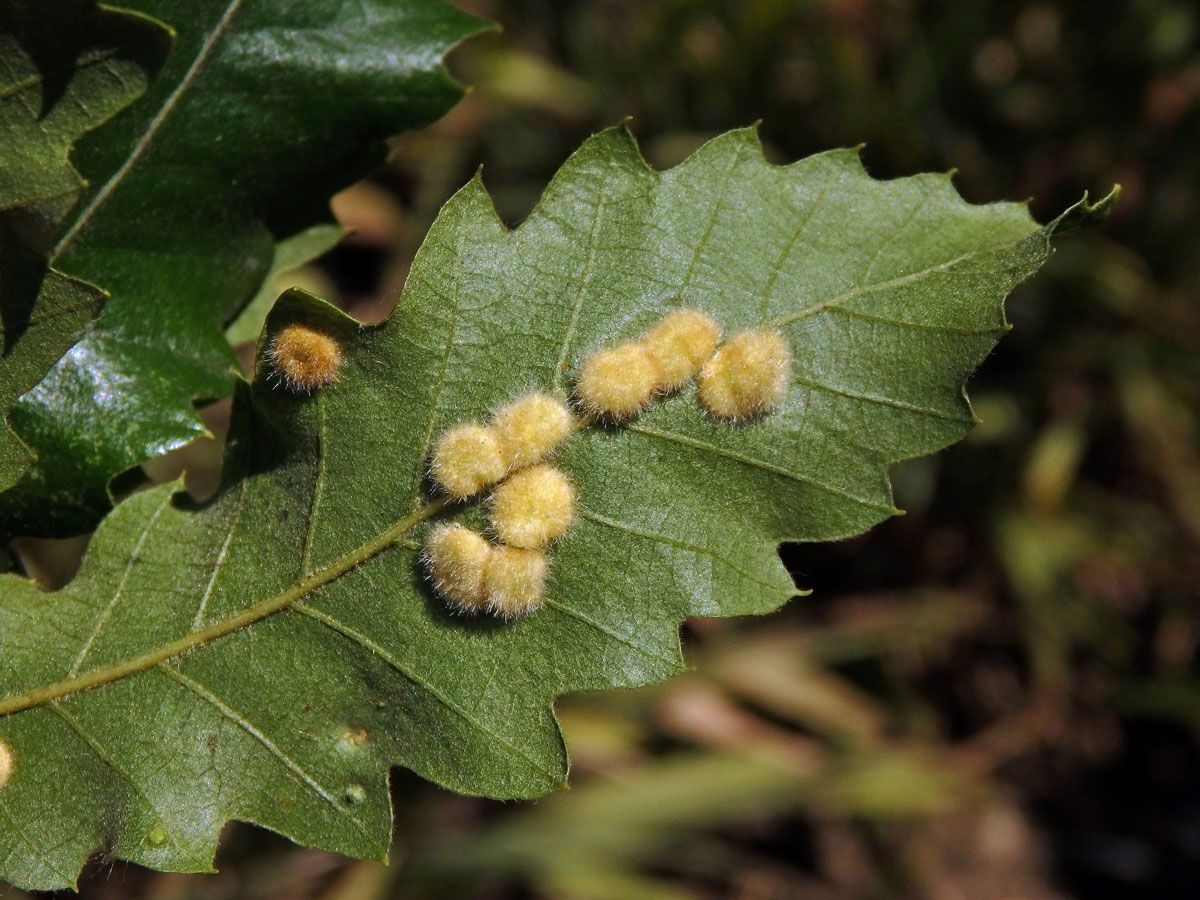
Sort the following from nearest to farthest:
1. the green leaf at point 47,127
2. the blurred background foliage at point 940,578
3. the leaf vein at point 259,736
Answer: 1. the green leaf at point 47,127
2. the leaf vein at point 259,736
3. the blurred background foliage at point 940,578

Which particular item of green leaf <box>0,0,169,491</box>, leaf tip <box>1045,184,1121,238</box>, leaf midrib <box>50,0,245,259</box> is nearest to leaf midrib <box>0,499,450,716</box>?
green leaf <box>0,0,169,491</box>

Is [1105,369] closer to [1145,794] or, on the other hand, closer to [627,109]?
[1145,794]

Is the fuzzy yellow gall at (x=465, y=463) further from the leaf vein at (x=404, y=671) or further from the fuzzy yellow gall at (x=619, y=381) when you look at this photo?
the leaf vein at (x=404, y=671)

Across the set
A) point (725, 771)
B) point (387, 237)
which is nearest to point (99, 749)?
point (725, 771)

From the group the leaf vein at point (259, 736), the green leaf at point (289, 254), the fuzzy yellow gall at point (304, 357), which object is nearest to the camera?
the fuzzy yellow gall at point (304, 357)

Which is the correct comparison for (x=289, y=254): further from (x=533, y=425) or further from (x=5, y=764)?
(x=5, y=764)

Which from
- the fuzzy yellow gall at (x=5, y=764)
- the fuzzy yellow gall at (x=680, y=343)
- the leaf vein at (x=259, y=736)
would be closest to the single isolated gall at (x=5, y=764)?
the fuzzy yellow gall at (x=5, y=764)

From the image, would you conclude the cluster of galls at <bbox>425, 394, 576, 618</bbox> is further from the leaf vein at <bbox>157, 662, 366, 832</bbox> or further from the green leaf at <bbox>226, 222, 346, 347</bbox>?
the green leaf at <bbox>226, 222, 346, 347</bbox>
